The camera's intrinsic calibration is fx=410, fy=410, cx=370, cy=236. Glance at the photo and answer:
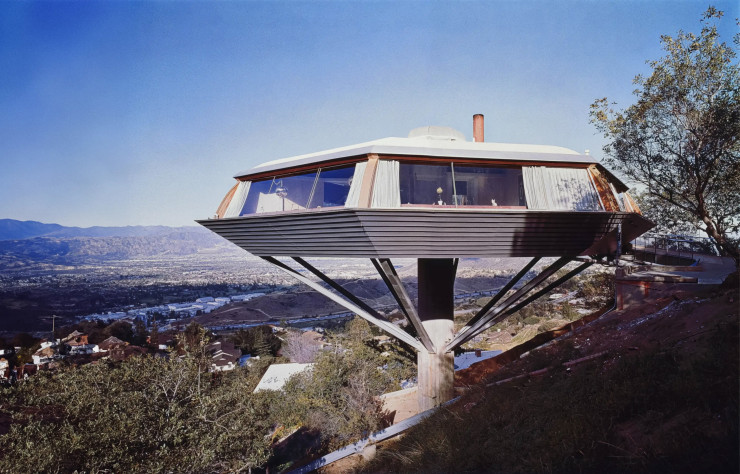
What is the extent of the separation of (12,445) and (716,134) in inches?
795

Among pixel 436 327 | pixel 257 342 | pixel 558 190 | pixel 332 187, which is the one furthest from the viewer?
pixel 257 342

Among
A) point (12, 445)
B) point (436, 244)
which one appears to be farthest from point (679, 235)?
point (12, 445)

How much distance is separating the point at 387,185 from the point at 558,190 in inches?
152

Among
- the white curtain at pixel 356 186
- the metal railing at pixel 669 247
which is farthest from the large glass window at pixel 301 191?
the metal railing at pixel 669 247

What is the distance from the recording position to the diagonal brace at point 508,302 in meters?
10.1

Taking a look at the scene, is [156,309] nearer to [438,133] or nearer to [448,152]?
[438,133]

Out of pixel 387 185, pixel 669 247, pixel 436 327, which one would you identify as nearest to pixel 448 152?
pixel 387 185

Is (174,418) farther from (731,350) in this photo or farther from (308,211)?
(731,350)

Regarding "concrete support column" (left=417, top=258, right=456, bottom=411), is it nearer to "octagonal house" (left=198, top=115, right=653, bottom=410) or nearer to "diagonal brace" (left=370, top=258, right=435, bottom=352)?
"diagonal brace" (left=370, top=258, right=435, bottom=352)

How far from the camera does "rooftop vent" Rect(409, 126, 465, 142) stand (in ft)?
38.5

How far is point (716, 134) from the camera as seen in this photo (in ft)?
44.1

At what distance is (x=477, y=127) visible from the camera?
41.4ft

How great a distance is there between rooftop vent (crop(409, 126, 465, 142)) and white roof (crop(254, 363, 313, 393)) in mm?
19710

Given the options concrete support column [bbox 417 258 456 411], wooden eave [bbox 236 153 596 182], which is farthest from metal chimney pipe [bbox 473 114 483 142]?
concrete support column [bbox 417 258 456 411]
